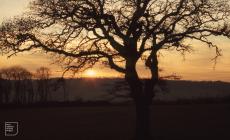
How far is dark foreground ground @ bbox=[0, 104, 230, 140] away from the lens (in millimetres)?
31844

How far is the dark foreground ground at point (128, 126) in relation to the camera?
31.8 m

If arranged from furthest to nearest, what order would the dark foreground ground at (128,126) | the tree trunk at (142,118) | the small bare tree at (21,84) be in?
the small bare tree at (21,84), the dark foreground ground at (128,126), the tree trunk at (142,118)

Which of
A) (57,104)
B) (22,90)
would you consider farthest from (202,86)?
(57,104)

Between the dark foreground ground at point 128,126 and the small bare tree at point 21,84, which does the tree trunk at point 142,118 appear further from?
the small bare tree at point 21,84

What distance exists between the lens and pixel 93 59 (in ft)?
86.5

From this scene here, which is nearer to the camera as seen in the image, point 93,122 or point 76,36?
point 76,36

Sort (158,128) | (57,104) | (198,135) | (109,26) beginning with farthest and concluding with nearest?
(57,104)
(158,128)
(198,135)
(109,26)

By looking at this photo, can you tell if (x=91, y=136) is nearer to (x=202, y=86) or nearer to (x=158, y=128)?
(x=158, y=128)

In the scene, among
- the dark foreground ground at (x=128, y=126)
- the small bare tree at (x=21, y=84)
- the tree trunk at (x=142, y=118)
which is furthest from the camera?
the small bare tree at (x=21, y=84)

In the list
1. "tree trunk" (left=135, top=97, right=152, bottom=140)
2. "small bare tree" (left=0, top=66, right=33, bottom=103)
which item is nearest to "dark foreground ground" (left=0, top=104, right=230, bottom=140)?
"tree trunk" (left=135, top=97, right=152, bottom=140)

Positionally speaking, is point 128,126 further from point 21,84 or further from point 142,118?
point 21,84

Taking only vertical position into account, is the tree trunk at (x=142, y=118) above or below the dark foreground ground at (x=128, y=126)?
above

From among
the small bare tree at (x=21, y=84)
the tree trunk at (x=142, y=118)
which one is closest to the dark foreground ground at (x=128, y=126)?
the tree trunk at (x=142, y=118)

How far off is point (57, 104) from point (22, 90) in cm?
6264
